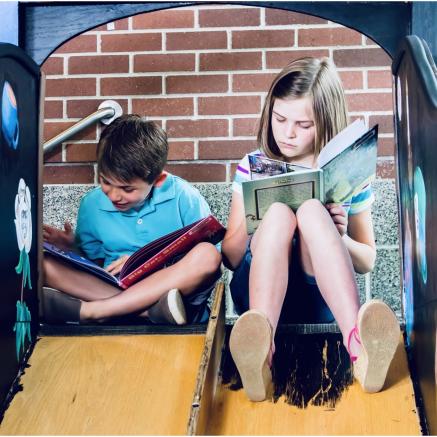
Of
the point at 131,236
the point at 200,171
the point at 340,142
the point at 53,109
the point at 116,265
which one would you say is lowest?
the point at 116,265

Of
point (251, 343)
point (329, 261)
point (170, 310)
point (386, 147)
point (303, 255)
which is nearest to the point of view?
point (251, 343)

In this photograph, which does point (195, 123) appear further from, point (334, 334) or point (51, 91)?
point (334, 334)

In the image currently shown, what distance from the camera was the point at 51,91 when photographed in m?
2.58

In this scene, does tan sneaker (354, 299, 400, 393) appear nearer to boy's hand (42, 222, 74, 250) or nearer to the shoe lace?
the shoe lace

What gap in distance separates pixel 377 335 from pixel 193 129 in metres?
1.06

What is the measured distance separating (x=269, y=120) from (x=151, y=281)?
0.71m

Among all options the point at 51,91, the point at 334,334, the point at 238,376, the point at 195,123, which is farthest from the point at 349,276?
the point at 51,91

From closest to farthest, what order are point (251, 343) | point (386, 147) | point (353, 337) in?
point (251, 343)
point (353, 337)
point (386, 147)

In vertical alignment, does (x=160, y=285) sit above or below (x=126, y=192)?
below

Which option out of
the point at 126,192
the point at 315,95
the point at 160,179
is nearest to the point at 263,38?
the point at 315,95

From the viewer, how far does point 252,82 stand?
2.55 meters

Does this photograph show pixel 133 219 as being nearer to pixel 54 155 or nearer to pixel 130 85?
pixel 54 155

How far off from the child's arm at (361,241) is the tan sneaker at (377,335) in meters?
0.52

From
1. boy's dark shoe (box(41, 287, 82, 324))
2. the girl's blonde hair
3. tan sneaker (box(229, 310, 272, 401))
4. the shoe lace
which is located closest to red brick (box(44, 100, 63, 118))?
boy's dark shoe (box(41, 287, 82, 324))
